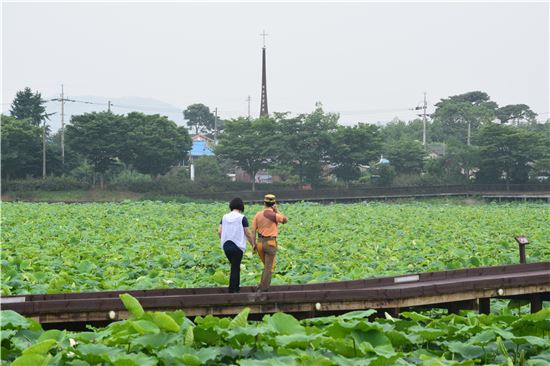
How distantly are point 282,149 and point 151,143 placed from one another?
8.71 metres

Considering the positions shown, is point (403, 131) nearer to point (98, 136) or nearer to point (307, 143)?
point (307, 143)

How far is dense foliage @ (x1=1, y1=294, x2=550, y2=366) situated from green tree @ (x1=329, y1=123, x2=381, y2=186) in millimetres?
51390

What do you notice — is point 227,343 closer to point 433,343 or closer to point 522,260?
point 433,343

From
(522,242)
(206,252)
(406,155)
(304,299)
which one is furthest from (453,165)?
(304,299)

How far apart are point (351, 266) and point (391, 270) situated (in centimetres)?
66

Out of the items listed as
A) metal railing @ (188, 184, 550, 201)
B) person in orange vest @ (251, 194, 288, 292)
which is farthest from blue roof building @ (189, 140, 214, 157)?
person in orange vest @ (251, 194, 288, 292)

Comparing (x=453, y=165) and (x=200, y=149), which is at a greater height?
(x=200, y=149)

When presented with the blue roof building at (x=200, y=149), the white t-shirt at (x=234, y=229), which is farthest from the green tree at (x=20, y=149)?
the white t-shirt at (x=234, y=229)

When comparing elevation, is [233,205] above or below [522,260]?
above

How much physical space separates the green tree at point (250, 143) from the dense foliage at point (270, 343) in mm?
→ 50626

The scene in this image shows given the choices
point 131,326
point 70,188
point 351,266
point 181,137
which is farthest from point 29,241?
point 181,137

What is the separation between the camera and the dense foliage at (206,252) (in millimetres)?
11617

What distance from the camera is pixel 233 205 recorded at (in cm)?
916

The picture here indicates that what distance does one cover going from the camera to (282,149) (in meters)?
57.4
